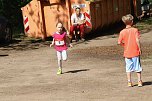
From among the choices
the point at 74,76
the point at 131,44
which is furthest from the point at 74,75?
the point at 131,44

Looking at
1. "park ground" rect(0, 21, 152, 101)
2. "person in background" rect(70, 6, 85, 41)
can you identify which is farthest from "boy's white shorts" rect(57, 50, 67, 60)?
"person in background" rect(70, 6, 85, 41)

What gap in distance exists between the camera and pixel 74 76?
34.5ft

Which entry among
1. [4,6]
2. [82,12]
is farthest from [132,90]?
[4,6]

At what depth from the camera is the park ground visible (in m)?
8.29

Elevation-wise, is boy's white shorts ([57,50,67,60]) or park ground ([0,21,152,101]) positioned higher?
Answer: boy's white shorts ([57,50,67,60])

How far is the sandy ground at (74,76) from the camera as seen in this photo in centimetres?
827

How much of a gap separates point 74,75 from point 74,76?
0.16 meters

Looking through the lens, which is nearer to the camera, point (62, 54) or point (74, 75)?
point (74, 75)

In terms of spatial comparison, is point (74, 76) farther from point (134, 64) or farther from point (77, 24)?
point (77, 24)

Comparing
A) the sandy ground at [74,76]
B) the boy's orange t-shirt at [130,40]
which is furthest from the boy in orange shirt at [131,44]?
the sandy ground at [74,76]

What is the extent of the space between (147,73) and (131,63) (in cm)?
153

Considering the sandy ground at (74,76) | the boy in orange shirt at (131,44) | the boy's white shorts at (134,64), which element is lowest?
the sandy ground at (74,76)

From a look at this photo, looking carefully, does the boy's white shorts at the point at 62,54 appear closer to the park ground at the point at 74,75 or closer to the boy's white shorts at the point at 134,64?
the park ground at the point at 74,75

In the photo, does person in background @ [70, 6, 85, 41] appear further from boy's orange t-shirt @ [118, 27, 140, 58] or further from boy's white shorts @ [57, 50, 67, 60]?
boy's orange t-shirt @ [118, 27, 140, 58]
